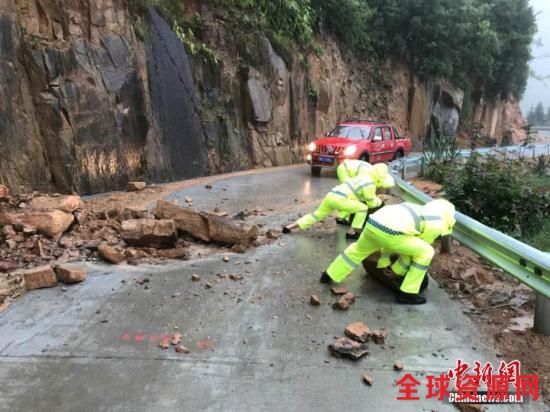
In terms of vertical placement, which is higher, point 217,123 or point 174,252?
point 217,123

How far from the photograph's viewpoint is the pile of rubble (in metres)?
5.29

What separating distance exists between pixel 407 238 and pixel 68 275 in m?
3.46

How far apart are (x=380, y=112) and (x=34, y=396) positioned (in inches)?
1008

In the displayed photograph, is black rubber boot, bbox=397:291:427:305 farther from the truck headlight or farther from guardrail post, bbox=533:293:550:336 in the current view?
the truck headlight

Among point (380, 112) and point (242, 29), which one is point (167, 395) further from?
point (380, 112)

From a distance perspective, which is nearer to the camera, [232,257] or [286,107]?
[232,257]

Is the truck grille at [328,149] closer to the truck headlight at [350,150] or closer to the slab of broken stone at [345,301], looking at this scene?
the truck headlight at [350,150]

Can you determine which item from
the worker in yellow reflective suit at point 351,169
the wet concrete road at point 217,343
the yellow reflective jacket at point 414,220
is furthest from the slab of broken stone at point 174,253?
the worker in yellow reflective suit at point 351,169

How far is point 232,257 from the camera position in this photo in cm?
566

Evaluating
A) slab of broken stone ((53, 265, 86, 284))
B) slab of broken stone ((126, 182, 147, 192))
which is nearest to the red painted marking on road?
slab of broken stone ((53, 265, 86, 284))

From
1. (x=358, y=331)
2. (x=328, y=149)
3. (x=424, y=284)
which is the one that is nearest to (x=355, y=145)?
(x=328, y=149)

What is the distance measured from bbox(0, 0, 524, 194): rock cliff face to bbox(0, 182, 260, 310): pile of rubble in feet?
8.39

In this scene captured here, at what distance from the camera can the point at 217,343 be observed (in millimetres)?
3678

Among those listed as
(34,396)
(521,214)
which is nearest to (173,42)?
(521,214)
